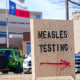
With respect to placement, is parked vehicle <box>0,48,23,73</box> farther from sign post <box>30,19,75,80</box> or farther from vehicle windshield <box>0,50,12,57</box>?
sign post <box>30,19,75,80</box>

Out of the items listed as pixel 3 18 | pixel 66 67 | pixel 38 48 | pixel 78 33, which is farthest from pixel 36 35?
pixel 3 18

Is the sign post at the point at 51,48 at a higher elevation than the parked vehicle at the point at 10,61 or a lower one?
higher

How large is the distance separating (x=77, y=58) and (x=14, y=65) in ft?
15.3

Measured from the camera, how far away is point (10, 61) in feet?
62.8


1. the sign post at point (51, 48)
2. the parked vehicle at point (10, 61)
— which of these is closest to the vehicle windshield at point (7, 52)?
the parked vehicle at point (10, 61)

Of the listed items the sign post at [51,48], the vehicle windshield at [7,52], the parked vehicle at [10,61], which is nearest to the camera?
the sign post at [51,48]

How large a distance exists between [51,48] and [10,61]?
1008 cm

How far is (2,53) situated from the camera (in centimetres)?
1950

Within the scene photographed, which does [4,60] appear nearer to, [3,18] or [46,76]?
[46,76]

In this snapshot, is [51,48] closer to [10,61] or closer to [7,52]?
[10,61]

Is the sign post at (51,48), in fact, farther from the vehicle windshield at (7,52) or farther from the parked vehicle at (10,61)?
the vehicle windshield at (7,52)

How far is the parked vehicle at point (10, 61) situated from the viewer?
731 inches

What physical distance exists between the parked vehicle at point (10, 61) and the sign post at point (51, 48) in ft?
30.3

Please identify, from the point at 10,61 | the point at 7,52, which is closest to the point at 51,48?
the point at 10,61
